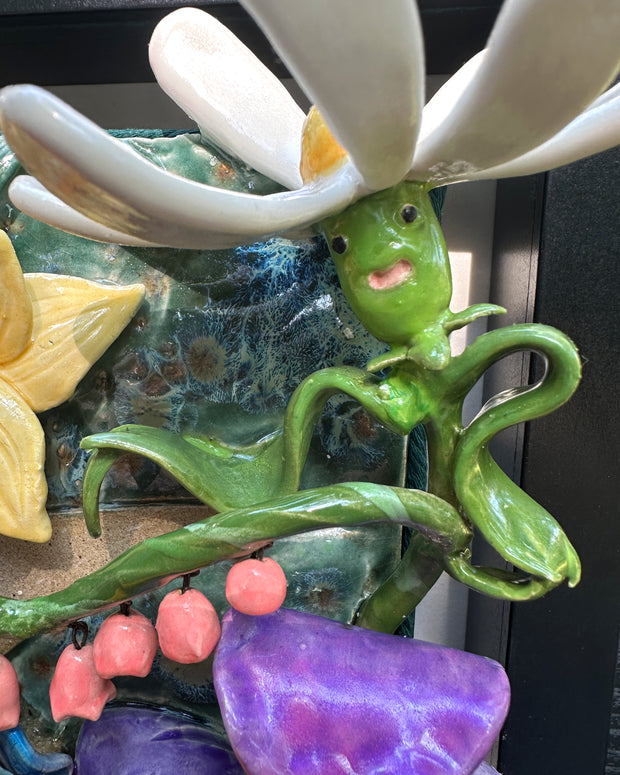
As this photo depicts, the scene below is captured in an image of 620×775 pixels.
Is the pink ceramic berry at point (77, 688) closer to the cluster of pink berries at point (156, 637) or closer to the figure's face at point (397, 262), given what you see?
the cluster of pink berries at point (156, 637)

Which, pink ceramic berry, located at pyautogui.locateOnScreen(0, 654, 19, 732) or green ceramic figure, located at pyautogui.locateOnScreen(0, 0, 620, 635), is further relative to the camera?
pink ceramic berry, located at pyautogui.locateOnScreen(0, 654, 19, 732)

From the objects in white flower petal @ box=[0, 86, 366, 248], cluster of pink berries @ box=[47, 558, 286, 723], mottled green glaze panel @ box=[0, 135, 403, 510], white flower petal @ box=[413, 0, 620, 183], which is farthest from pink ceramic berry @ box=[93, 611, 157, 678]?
white flower petal @ box=[413, 0, 620, 183]

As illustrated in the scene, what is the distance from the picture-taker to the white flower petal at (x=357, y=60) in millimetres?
244

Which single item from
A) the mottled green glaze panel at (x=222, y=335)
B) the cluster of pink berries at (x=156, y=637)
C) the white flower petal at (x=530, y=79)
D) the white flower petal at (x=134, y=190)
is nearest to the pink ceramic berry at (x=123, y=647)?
the cluster of pink berries at (x=156, y=637)

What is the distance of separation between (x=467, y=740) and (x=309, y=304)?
0.32 meters

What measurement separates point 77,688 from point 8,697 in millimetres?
60

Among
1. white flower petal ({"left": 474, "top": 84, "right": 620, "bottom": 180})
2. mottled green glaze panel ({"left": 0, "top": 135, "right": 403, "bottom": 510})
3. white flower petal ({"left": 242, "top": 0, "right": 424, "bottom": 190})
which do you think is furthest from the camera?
mottled green glaze panel ({"left": 0, "top": 135, "right": 403, "bottom": 510})

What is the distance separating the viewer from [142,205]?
0.29 m

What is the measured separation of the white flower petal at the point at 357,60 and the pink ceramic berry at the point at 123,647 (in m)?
0.34

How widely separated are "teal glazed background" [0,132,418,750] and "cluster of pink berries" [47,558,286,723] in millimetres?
89

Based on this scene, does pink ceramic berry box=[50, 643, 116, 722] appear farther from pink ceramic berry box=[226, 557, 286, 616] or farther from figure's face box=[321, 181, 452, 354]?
figure's face box=[321, 181, 452, 354]

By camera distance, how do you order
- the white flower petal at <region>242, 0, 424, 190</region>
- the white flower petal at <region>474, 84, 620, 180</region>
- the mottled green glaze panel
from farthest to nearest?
the mottled green glaze panel < the white flower petal at <region>474, 84, 620, 180</region> < the white flower petal at <region>242, 0, 424, 190</region>

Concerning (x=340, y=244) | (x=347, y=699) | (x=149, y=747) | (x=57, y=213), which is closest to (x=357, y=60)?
(x=340, y=244)

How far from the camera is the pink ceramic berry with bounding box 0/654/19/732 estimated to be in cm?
43
